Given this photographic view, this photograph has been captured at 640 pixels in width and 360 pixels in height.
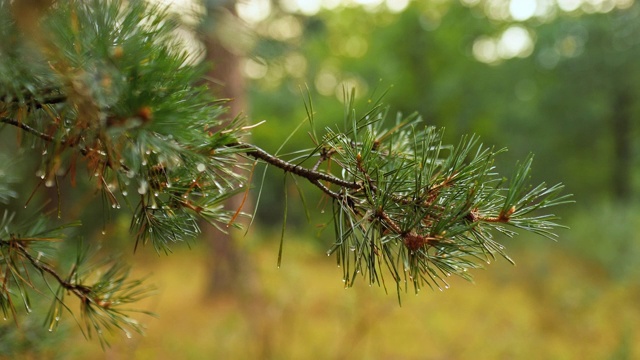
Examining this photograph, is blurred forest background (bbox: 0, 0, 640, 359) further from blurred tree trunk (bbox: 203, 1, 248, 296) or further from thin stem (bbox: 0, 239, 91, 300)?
thin stem (bbox: 0, 239, 91, 300)

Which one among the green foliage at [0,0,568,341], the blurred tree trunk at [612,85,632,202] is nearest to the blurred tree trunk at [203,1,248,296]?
the green foliage at [0,0,568,341]

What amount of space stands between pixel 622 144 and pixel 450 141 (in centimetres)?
289

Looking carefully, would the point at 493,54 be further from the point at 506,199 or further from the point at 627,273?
the point at 506,199

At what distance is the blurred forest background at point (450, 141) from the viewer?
385cm

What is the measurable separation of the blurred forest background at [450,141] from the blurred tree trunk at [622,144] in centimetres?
3

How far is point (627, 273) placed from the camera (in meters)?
6.07

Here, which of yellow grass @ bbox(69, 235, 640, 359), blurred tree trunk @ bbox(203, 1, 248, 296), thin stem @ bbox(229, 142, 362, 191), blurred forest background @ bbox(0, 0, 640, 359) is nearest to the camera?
thin stem @ bbox(229, 142, 362, 191)

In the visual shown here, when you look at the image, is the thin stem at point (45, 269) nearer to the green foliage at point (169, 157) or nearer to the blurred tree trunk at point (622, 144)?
the green foliage at point (169, 157)

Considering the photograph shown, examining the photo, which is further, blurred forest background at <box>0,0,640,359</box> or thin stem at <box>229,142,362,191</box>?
blurred forest background at <box>0,0,640,359</box>

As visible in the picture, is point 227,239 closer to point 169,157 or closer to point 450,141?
point 169,157

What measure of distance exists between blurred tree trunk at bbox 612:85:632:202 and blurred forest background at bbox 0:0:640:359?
0.11 feet

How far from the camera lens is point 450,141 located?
31.6ft

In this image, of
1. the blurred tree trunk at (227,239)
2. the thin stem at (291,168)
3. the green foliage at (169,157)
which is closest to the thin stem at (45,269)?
the green foliage at (169,157)

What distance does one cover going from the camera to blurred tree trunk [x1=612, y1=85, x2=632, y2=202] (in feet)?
31.2
